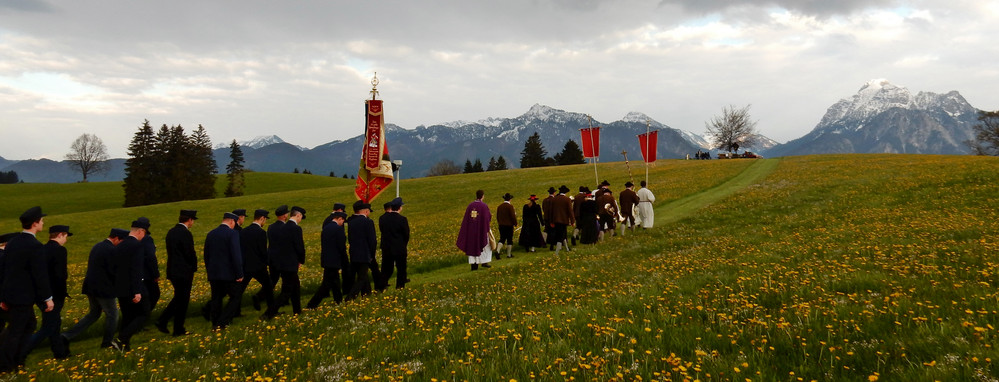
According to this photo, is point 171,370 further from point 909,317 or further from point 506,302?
point 909,317

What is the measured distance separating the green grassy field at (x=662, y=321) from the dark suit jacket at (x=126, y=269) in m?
1.43

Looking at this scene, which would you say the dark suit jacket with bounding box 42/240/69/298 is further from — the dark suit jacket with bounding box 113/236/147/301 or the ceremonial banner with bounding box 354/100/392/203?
the ceremonial banner with bounding box 354/100/392/203

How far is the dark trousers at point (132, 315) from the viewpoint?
9.62 meters

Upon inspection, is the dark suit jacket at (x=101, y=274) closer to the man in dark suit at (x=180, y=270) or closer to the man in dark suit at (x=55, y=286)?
the man in dark suit at (x=55, y=286)

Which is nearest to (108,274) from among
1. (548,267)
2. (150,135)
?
(548,267)

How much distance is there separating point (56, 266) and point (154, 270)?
2.09 metres

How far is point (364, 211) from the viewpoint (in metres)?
12.9

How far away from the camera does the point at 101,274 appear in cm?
959

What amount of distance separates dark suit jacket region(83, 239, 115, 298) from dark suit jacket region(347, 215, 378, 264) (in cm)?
494

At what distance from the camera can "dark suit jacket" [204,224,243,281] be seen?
1053 cm

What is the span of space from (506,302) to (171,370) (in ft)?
18.6

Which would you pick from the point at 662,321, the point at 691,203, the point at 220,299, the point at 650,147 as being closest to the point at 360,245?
the point at 220,299

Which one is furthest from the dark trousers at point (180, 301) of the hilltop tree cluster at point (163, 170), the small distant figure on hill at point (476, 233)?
the hilltop tree cluster at point (163, 170)

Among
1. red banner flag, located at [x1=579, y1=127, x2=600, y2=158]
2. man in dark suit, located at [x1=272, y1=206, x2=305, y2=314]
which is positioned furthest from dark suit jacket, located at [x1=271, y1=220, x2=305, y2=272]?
red banner flag, located at [x1=579, y1=127, x2=600, y2=158]
